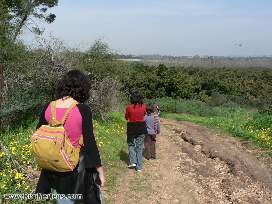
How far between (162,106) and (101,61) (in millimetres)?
8220

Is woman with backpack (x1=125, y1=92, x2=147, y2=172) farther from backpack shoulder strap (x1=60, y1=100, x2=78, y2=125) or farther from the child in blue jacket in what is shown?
backpack shoulder strap (x1=60, y1=100, x2=78, y2=125)

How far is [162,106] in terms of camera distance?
29922mm

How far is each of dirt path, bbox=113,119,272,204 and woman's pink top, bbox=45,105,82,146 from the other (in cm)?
444

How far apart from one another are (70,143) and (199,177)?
7111 mm

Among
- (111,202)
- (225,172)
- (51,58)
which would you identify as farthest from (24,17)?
(111,202)

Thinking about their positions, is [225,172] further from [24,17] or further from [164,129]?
[24,17]

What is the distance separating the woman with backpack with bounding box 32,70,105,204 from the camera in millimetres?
4031

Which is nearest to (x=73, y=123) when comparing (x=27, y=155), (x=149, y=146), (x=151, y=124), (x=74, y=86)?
(x=74, y=86)

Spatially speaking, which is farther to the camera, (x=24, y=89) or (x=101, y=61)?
(x=101, y=61)

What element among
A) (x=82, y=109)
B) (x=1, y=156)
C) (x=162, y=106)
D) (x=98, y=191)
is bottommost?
(x=162, y=106)

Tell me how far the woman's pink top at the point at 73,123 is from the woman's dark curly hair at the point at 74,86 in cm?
15

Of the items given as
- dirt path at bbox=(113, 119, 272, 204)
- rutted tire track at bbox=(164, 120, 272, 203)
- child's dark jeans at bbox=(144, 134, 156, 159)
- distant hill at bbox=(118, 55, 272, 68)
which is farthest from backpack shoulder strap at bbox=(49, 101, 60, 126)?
distant hill at bbox=(118, 55, 272, 68)

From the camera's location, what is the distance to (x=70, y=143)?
4102 millimetres

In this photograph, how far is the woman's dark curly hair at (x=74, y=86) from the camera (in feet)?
14.0
